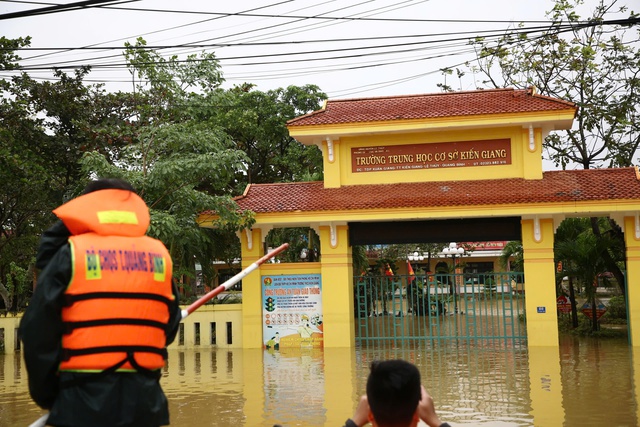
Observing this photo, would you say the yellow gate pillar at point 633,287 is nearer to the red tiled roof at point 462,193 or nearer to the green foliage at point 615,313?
the red tiled roof at point 462,193

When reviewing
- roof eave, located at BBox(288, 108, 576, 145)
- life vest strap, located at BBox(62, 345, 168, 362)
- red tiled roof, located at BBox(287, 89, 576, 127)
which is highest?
red tiled roof, located at BBox(287, 89, 576, 127)

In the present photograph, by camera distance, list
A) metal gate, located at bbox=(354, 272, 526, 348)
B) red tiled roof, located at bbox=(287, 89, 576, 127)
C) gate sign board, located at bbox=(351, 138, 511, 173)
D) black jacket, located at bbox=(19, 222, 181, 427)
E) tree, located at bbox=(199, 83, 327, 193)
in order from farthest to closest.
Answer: tree, located at bbox=(199, 83, 327, 193) < gate sign board, located at bbox=(351, 138, 511, 173) < metal gate, located at bbox=(354, 272, 526, 348) < red tiled roof, located at bbox=(287, 89, 576, 127) < black jacket, located at bbox=(19, 222, 181, 427)

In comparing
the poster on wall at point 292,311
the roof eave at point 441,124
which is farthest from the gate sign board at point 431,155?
the poster on wall at point 292,311

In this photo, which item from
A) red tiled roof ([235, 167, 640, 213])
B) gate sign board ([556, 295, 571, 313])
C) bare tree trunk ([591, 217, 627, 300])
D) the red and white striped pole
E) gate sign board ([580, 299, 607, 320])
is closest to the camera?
the red and white striped pole

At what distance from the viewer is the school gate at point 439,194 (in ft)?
57.8

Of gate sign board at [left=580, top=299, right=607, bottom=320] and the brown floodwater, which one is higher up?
gate sign board at [left=580, top=299, right=607, bottom=320]

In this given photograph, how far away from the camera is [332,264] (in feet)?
61.4

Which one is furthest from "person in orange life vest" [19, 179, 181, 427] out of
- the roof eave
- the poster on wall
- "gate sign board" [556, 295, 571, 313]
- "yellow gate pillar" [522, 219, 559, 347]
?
"gate sign board" [556, 295, 571, 313]

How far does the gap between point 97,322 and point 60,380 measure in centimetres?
34

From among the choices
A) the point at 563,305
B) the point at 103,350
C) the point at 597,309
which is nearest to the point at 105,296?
the point at 103,350

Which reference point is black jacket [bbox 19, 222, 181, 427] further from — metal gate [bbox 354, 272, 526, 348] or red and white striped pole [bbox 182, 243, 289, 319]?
metal gate [bbox 354, 272, 526, 348]

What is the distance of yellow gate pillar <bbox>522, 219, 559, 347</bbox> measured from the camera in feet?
58.3

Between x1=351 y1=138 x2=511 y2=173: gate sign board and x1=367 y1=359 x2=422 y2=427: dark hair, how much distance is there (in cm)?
1549

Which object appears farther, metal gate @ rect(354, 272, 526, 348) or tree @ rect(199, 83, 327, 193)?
tree @ rect(199, 83, 327, 193)
